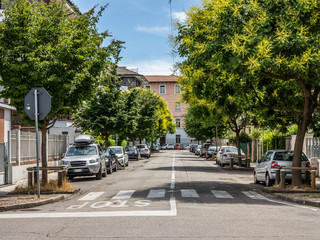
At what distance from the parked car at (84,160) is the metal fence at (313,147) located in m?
11.6

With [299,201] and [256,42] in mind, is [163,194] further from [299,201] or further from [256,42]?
[256,42]

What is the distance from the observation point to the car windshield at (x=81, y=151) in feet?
75.6

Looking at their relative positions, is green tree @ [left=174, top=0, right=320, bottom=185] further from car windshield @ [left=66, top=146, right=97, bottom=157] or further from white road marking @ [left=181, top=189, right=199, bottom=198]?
car windshield @ [left=66, top=146, right=97, bottom=157]

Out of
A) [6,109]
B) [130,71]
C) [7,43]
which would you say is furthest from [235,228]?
[130,71]

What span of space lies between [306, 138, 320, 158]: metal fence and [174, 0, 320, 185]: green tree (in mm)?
8424

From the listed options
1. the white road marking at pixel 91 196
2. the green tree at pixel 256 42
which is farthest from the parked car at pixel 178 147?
the white road marking at pixel 91 196

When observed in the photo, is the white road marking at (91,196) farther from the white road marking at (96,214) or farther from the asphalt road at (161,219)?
the white road marking at (96,214)

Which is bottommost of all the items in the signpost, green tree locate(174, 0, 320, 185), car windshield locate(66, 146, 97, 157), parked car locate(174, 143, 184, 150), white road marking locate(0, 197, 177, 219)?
parked car locate(174, 143, 184, 150)

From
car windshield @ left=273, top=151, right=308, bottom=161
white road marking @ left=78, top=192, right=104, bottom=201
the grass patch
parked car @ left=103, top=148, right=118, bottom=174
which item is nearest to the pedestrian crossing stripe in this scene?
white road marking @ left=78, top=192, right=104, bottom=201

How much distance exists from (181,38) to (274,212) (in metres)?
8.57

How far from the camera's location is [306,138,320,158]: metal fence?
2562 centimetres

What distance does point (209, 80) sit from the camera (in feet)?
58.2

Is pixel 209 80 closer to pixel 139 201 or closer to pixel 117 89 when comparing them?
pixel 139 201

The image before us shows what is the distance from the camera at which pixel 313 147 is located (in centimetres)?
2631
